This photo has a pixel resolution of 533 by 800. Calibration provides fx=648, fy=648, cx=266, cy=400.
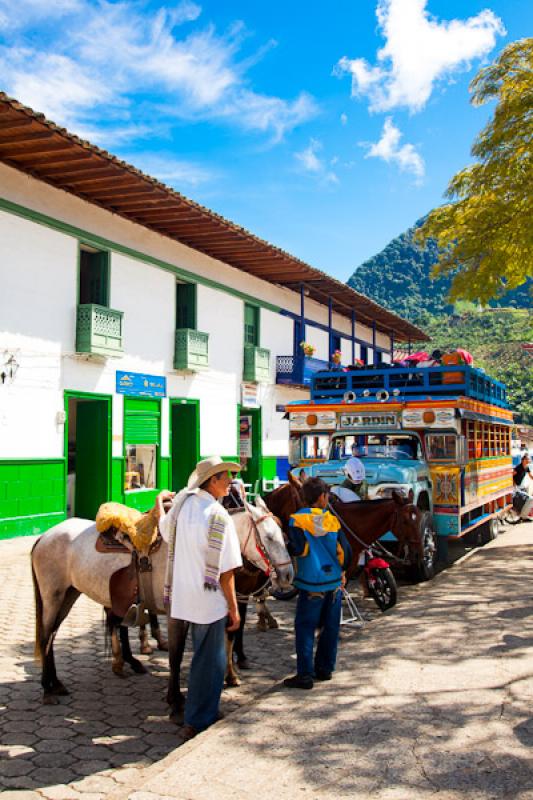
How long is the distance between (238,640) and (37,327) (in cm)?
1025

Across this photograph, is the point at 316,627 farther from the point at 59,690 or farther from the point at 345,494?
the point at 345,494

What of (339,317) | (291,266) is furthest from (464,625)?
(339,317)

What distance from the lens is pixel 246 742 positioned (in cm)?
387

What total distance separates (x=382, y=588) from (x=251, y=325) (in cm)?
1576

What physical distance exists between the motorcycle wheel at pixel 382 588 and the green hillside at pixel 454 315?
828 cm

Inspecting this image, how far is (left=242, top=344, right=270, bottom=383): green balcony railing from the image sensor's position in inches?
853

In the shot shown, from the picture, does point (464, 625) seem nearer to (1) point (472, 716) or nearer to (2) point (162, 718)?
(1) point (472, 716)

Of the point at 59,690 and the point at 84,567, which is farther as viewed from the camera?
the point at 84,567

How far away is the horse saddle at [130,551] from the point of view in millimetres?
5129

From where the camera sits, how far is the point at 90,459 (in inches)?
631

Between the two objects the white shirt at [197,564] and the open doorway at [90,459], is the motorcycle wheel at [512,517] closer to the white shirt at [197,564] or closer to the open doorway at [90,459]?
the open doorway at [90,459]

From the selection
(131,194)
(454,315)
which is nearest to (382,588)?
(131,194)

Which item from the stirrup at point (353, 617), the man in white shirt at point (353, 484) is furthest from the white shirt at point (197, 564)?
the man in white shirt at point (353, 484)

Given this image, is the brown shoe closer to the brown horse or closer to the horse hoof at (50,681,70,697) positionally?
the horse hoof at (50,681,70,697)
